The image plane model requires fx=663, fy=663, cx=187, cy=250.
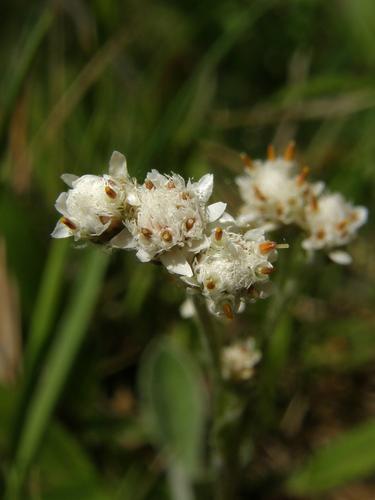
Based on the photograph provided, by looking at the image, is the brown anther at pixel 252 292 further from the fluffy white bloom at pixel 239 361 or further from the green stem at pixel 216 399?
the fluffy white bloom at pixel 239 361

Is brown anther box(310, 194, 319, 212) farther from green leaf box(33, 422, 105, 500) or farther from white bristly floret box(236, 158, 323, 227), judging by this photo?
green leaf box(33, 422, 105, 500)

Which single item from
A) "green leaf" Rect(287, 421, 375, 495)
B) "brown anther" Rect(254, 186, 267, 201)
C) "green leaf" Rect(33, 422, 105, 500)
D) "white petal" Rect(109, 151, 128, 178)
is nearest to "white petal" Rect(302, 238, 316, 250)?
"brown anther" Rect(254, 186, 267, 201)

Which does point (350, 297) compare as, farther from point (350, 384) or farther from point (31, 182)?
point (31, 182)

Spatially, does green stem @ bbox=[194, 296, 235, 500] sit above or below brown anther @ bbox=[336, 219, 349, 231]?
below

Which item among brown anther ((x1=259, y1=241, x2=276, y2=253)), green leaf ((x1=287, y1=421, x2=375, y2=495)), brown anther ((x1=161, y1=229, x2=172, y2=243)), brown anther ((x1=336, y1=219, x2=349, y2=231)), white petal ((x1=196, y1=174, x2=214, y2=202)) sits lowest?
green leaf ((x1=287, y1=421, x2=375, y2=495))

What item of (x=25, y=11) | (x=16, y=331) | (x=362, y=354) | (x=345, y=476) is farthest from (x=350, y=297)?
(x=25, y=11)

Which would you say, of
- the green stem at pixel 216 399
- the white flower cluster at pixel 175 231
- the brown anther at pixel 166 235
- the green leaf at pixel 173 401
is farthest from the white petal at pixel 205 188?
the green leaf at pixel 173 401

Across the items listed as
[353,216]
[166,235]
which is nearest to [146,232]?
[166,235]
